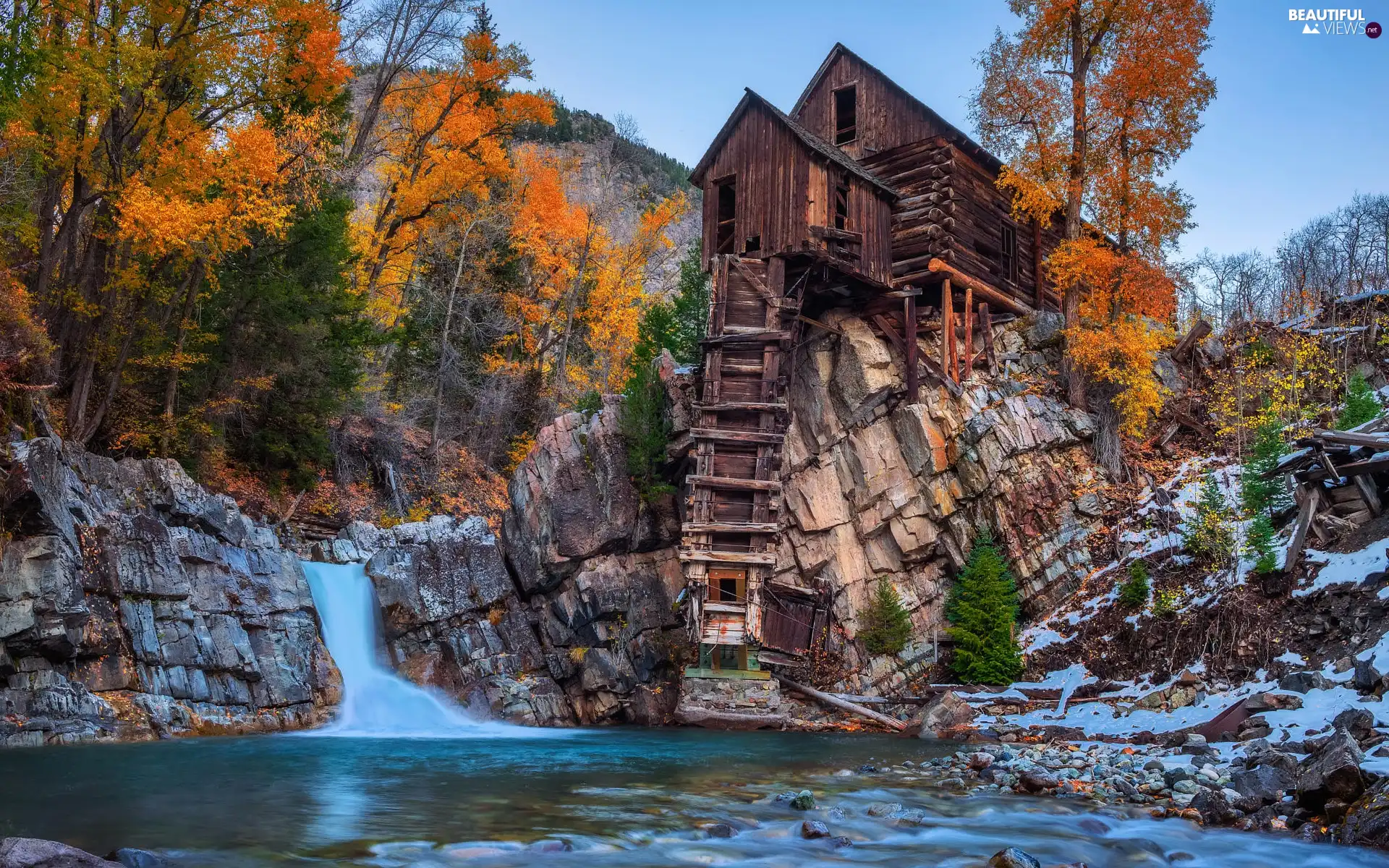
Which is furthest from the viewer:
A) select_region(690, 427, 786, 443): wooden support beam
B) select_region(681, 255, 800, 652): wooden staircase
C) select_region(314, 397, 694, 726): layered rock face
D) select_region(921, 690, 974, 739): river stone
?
select_region(690, 427, 786, 443): wooden support beam

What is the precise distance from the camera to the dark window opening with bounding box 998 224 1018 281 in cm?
2686

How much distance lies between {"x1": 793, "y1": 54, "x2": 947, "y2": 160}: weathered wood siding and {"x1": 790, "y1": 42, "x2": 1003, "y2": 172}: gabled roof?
0.13 ft

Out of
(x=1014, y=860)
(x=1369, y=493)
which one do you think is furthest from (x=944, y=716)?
(x=1014, y=860)

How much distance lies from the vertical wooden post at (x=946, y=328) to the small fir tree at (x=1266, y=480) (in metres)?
7.38

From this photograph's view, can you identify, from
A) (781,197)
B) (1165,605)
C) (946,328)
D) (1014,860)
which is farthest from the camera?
(946,328)

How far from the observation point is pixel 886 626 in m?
20.7

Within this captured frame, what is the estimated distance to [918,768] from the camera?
12180mm

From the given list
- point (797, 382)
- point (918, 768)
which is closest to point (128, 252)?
point (797, 382)

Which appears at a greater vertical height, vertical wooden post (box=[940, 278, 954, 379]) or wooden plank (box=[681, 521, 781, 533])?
vertical wooden post (box=[940, 278, 954, 379])

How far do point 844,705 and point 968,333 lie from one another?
10.6m

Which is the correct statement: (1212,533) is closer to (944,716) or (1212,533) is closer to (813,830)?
(944,716)

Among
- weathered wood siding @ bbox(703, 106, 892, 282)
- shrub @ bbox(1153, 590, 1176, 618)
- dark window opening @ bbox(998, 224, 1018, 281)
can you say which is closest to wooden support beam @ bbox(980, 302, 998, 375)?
dark window opening @ bbox(998, 224, 1018, 281)

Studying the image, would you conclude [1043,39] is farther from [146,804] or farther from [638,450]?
[146,804]

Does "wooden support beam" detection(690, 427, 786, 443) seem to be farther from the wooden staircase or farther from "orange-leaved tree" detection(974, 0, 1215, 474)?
"orange-leaved tree" detection(974, 0, 1215, 474)
